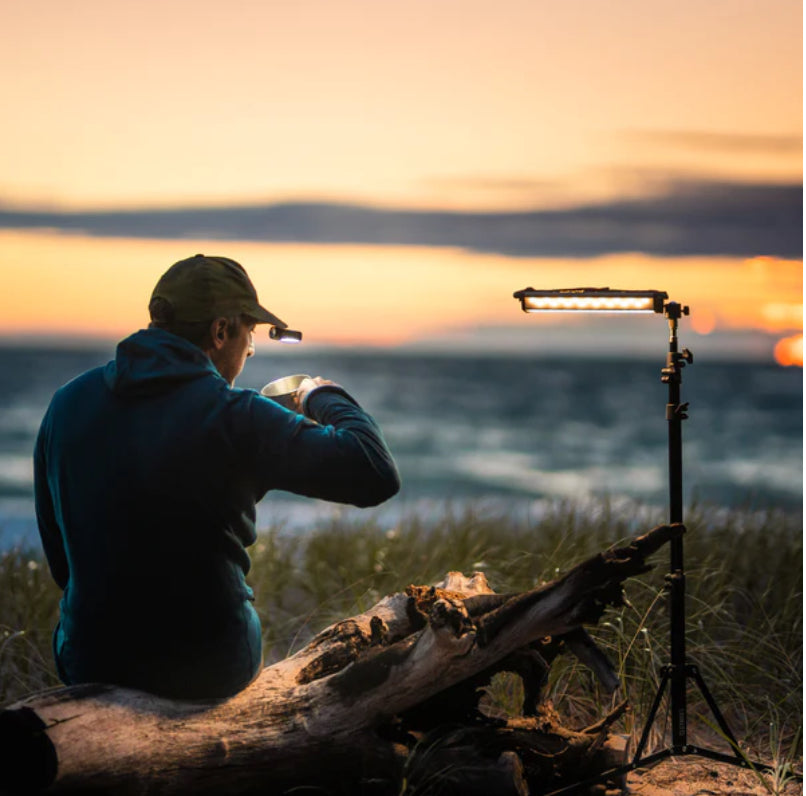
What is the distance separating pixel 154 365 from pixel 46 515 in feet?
2.15

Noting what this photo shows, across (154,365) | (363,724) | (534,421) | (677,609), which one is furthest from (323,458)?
(534,421)

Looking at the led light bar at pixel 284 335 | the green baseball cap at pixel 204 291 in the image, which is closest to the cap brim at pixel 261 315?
the green baseball cap at pixel 204 291

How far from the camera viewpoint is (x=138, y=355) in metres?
2.85

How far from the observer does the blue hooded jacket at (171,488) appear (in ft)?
9.12

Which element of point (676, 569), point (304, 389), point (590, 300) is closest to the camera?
point (304, 389)

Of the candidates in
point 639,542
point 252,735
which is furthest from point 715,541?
point 252,735

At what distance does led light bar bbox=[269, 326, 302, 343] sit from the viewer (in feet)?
10.3

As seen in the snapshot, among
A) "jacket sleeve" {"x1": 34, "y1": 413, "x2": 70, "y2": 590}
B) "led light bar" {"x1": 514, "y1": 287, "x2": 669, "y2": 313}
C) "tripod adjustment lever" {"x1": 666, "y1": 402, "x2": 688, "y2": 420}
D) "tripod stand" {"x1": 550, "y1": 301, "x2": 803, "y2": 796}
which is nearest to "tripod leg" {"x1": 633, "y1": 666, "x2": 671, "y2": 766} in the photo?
"tripod stand" {"x1": 550, "y1": 301, "x2": 803, "y2": 796}

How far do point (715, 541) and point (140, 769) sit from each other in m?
4.08

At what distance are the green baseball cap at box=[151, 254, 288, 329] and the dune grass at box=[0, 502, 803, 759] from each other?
6.01 ft

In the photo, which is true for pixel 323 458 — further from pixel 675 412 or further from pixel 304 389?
pixel 675 412

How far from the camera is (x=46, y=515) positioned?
10.2 ft

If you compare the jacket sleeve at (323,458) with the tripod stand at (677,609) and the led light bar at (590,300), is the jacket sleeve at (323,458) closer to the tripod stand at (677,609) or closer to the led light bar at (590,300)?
the led light bar at (590,300)

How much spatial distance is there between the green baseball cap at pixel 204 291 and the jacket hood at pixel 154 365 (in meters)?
0.09
